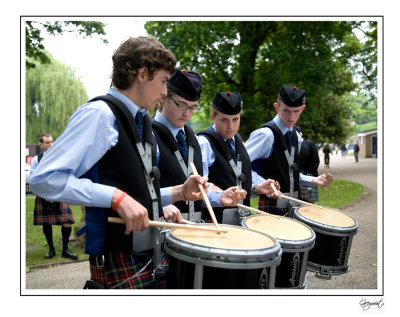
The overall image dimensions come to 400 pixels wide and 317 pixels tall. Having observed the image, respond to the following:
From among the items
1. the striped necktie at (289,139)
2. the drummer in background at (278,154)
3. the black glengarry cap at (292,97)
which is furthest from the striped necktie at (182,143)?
the black glengarry cap at (292,97)

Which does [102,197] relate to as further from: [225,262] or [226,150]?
[226,150]

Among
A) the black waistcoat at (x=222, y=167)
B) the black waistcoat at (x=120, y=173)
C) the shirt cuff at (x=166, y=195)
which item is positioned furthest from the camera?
the black waistcoat at (x=222, y=167)

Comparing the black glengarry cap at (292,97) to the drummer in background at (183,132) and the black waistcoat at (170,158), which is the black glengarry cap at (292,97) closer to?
the drummer in background at (183,132)

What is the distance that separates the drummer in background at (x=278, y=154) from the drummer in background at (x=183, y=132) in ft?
3.19

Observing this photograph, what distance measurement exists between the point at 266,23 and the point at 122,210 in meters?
13.3

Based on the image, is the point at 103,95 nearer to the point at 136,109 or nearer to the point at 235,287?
the point at 136,109

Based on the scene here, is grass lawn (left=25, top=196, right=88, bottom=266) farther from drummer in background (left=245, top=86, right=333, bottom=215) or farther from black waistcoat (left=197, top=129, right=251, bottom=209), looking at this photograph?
black waistcoat (left=197, top=129, right=251, bottom=209)

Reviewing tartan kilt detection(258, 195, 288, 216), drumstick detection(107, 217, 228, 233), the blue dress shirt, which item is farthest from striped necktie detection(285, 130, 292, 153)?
the blue dress shirt

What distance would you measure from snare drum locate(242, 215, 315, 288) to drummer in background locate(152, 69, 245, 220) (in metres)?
0.32

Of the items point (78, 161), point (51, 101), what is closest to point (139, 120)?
point (78, 161)

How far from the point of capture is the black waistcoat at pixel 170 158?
2.48 m

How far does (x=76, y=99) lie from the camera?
70.9 ft
